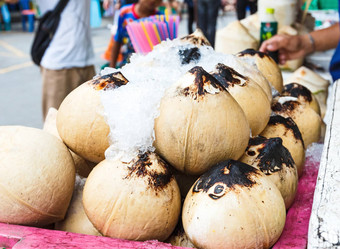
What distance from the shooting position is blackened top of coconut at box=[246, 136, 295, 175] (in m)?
1.20

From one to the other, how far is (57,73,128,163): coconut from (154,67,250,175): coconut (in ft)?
0.62

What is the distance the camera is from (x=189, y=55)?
147 cm

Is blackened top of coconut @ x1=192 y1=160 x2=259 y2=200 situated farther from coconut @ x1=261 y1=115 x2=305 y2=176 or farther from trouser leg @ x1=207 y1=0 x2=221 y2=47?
trouser leg @ x1=207 y1=0 x2=221 y2=47

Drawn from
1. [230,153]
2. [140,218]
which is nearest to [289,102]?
[230,153]

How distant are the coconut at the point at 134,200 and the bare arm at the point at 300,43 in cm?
174

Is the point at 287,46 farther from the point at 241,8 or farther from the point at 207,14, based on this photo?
the point at 241,8

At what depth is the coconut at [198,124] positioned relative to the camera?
107 cm

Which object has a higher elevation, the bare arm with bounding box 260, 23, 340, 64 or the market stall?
the market stall

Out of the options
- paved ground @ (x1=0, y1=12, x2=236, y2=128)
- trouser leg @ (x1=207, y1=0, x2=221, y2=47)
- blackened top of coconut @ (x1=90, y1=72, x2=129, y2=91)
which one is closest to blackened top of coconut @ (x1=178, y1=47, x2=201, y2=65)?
blackened top of coconut @ (x1=90, y1=72, x2=129, y2=91)

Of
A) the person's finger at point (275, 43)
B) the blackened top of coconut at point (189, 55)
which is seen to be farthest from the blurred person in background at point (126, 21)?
the blackened top of coconut at point (189, 55)

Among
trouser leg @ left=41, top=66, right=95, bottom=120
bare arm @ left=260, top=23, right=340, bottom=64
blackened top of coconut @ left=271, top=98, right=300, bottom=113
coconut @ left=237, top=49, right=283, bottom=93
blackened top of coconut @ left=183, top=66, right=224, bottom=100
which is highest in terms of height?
blackened top of coconut @ left=183, top=66, right=224, bottom=100

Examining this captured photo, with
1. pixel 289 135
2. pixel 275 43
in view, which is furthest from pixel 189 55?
pixel 275 43

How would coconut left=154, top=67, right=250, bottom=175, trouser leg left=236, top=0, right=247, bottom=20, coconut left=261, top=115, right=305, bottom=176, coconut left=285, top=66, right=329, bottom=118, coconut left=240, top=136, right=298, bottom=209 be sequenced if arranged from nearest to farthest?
coconut left=154, top=67, right=250, bottom=175
coconut left=240, top=136, right=298, bottom=209
coconut left=261, top=115, right=305, bottom=176
coconut left=285, top=66, right=329, bottom=118
trouser leg left=236, top=0, right=247, bottom=20

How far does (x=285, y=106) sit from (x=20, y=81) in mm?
5949
